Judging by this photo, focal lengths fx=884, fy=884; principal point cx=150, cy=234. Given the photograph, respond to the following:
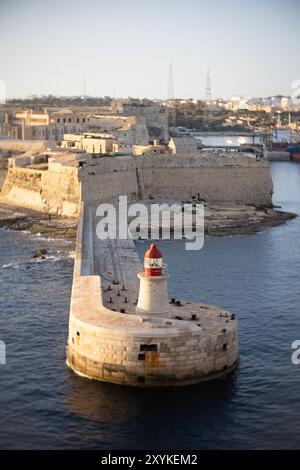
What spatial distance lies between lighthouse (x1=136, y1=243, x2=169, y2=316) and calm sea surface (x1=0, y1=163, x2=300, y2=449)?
181cm

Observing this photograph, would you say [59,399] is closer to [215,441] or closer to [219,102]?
[215,441]

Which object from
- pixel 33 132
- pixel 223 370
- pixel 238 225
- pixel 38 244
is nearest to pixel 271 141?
pixel 33 132

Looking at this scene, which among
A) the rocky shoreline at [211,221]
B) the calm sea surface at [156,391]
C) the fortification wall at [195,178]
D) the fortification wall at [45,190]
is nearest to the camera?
the calm sea surface at [156,391]

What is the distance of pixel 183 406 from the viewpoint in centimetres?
1516

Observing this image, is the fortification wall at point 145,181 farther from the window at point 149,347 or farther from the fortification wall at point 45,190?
the window at point 149,347

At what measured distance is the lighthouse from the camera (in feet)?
54.6

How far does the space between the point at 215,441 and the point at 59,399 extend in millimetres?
3121

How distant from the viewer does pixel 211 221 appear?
36531mm

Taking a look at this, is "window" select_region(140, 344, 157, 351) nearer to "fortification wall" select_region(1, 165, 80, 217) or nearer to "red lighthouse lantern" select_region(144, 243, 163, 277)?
"red lighthouse lantern" select_region(144, 243, 163, 277)

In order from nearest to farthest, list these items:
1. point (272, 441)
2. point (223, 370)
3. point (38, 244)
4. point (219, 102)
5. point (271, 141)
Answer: point (272, 441), point (223, 370), point (38, 244), point (271, 141), point (219, 102)

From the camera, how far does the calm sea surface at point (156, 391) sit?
14.0 metres

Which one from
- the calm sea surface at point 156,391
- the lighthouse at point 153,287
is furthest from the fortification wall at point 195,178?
the lighthouse at point 153,287

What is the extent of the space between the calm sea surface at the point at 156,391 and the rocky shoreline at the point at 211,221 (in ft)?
25.7

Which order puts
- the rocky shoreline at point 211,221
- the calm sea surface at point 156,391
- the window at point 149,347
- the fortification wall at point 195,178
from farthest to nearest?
the fortification wall at point 195,178 < the rocky shoreline at point 211,221 < the window at point 149,347 < the calm sea surface at point 156,391
